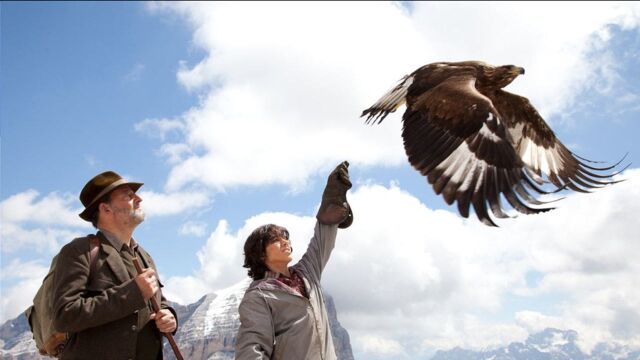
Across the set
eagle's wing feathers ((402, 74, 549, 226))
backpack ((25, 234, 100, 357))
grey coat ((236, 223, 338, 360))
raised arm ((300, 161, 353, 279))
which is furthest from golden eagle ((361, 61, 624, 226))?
backpack ((25, 234, 100, 357))

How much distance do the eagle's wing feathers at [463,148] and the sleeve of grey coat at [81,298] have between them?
98.3 inches

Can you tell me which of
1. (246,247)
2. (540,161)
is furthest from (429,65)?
(246,247)

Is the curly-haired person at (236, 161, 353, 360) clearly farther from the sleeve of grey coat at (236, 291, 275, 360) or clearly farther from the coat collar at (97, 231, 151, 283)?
the coat collar at (97, 231, 151, 283)

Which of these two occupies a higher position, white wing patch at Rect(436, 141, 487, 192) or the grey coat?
white wing patch at Rect(436, 141, 487, 192)

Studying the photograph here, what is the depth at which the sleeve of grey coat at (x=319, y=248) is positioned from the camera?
4.07 metres

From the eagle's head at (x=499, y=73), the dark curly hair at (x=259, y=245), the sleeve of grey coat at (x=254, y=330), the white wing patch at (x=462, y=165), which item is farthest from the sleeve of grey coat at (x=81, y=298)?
the eagle's head at (x=499, y=73)

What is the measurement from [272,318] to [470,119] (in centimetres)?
282

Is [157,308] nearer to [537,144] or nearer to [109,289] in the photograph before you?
[109,289]

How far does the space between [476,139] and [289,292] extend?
2486mm

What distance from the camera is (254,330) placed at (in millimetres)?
3541

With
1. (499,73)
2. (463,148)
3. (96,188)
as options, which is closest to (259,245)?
(96,188)

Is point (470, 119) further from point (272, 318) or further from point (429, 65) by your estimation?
point (272, 318)

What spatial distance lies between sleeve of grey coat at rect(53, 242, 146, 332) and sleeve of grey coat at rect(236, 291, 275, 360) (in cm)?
69

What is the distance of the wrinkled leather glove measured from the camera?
12.9ft
